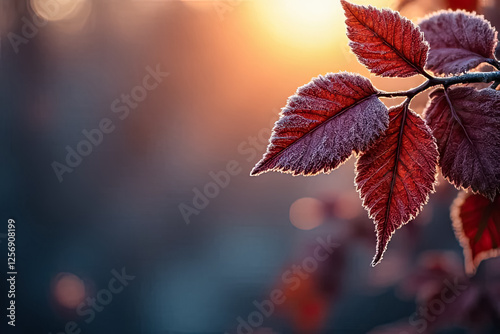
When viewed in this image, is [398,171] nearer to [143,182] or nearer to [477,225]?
[477,225]

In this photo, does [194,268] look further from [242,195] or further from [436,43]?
[436,43]

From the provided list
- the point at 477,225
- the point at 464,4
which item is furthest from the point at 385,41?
the point at 464,4

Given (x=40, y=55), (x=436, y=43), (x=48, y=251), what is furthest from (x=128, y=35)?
(x=436, y=43)

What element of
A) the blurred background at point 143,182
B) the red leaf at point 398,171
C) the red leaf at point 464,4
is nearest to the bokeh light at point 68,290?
the blurred background at point 143,182

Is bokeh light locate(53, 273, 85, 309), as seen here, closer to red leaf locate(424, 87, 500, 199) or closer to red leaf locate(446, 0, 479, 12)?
red leaf locate(446, 0, 479, 12)

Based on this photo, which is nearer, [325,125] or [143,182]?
[325,125]

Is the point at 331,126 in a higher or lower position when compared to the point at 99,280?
lower
